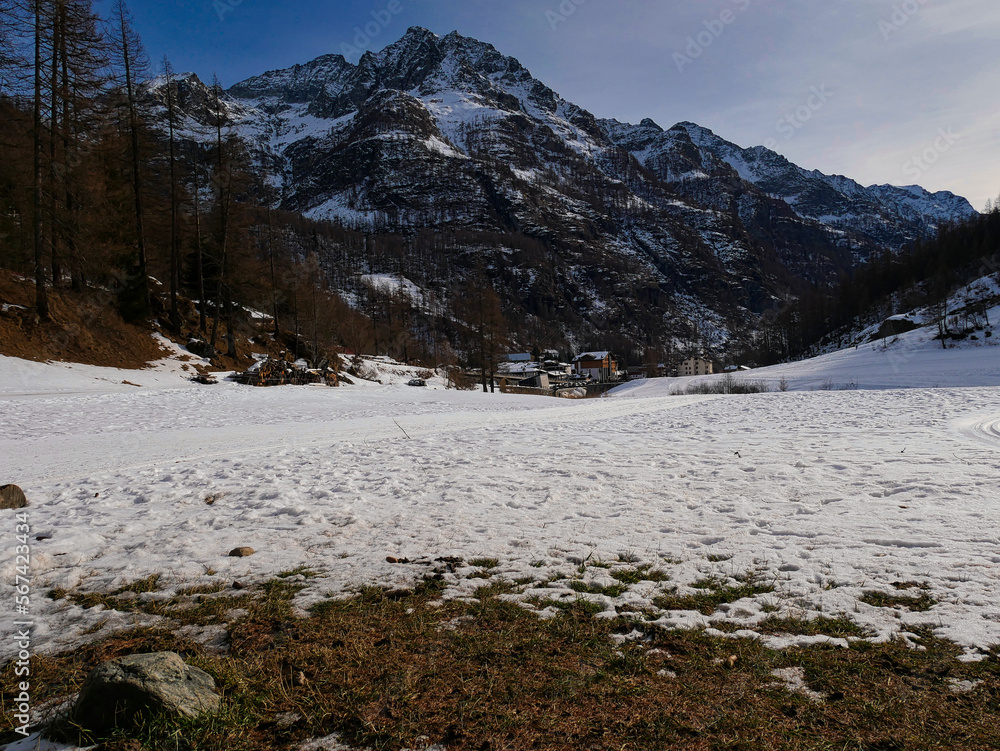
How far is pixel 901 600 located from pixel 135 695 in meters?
4.94

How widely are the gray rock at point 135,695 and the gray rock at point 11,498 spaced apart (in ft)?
18.2

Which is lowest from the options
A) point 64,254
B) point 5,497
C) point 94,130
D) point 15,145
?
point 5,497

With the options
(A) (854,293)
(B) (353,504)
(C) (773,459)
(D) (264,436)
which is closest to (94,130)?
(D) (264,436)

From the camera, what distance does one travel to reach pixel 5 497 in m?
6.18

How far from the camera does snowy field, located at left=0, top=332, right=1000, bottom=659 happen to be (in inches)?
161

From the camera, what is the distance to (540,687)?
2.76 m

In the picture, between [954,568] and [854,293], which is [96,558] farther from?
[854,293]

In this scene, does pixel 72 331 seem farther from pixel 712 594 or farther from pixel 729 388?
pixel 729 388

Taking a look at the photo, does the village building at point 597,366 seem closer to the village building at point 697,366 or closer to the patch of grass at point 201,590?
the village building at point 697,366

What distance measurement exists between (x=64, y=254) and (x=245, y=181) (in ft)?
39.6

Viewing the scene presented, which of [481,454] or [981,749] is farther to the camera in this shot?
[481,454]

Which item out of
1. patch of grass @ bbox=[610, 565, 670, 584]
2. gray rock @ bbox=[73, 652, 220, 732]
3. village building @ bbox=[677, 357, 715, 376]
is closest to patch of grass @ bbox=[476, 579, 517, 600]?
patch of grass @ bbox=[610, 565, 670, 584]

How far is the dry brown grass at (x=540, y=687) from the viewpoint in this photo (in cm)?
236

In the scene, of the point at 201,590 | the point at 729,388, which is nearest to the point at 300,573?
the point at 201,590
